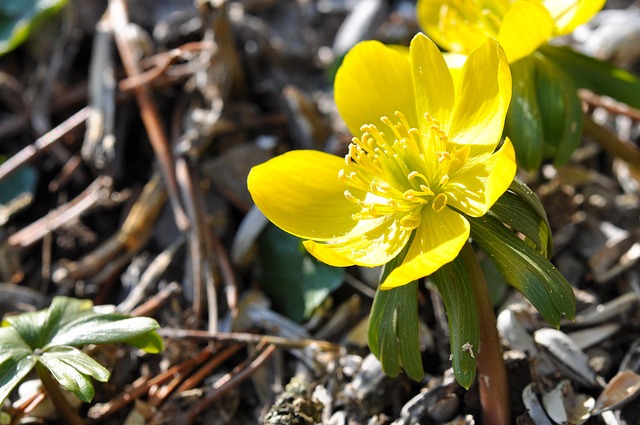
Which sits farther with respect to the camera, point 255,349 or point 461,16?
point 461,16

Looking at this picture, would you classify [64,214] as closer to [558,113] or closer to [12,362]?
[12,362]

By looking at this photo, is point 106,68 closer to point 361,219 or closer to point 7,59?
point 7,59

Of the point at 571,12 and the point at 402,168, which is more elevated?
the point at 571,12

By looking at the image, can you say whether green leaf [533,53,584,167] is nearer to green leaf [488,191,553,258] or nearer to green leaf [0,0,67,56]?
green leaf [488,191,553,258]

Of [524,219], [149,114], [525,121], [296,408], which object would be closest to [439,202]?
[524,219]

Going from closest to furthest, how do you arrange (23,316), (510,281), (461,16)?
(510,281), (23,316), (461,16)

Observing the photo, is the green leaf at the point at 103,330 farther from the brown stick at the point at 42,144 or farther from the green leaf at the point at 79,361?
the brown stick at the point at 42,144

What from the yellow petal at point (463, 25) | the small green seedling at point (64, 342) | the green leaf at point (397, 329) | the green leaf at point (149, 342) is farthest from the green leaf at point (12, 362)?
the yellow petal at point (463, 25)

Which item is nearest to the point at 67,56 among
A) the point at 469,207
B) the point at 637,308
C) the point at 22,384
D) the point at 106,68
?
the point at 106,68
